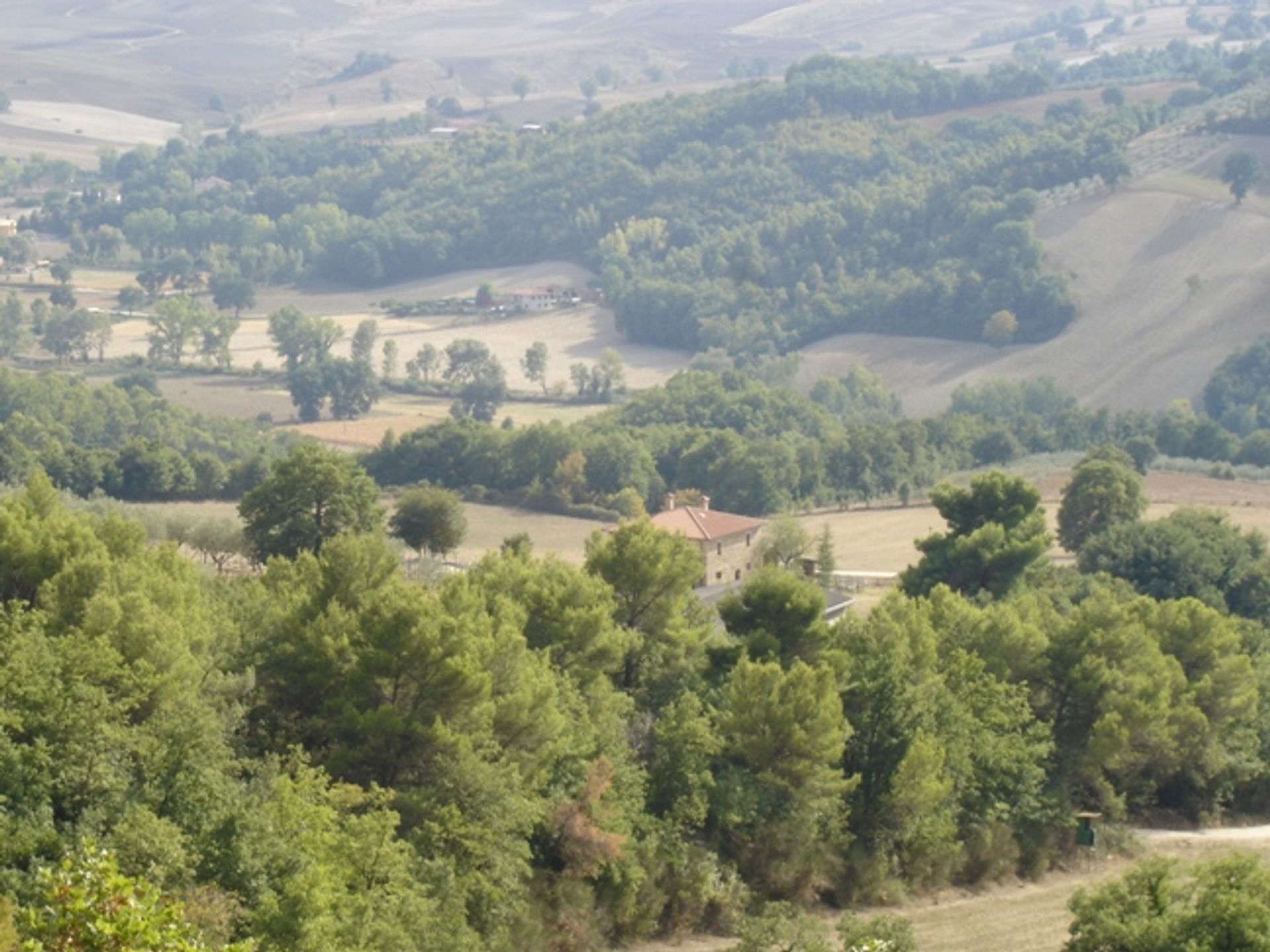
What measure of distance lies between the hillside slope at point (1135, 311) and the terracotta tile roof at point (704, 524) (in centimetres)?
5220

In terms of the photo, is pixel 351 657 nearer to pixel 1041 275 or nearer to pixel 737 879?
pixel 737 879

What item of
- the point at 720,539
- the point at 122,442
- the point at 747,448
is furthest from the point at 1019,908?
the point at 122,442

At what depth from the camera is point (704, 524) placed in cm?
6100

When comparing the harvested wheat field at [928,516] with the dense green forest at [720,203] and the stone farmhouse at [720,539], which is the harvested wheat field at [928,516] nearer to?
the stone farmhouse at [720,539]

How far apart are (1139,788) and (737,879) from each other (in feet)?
35.4

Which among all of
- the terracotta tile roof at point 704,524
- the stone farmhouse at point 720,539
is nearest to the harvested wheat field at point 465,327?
the terracotta tile roof at point 704,524

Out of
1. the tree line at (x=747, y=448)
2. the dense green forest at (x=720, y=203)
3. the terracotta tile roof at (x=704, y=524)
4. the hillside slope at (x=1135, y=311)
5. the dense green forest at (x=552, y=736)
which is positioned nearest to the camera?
the dense green forest at (x=552, y=736)

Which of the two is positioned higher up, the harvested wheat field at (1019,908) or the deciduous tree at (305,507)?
the deciduous tree at (305,507)

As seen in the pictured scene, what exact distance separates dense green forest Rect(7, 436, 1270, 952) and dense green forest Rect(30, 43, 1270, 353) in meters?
82.2

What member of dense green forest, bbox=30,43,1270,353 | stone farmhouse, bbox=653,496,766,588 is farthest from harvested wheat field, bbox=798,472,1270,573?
dense green forest, bbox=30,43,1270,353

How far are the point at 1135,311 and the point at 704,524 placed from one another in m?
65.8

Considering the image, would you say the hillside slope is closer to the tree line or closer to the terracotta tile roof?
the tree line

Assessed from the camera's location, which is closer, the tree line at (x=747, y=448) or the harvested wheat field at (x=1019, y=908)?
the harvested wheat field at (x=1019, y=908)

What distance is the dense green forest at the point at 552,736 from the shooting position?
28344 mm
